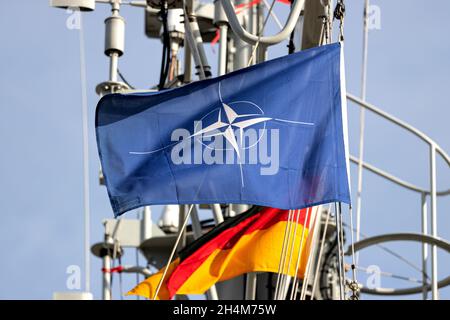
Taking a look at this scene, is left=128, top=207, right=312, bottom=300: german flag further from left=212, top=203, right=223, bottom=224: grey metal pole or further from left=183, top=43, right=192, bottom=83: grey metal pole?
left=183, top=43, right=192, bottom=83: grey metal pole

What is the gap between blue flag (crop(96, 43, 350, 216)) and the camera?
12164 mm

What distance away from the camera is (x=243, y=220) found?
16.5m

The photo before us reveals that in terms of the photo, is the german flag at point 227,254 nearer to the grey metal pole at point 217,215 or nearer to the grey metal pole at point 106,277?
the grey metal pole at point 217,215

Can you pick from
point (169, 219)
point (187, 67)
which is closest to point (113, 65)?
point (187, 67)

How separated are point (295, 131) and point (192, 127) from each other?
0.99 metres

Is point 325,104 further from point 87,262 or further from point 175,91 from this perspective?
point 87,262

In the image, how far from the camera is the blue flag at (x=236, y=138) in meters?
12.2

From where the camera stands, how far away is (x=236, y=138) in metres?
12.6

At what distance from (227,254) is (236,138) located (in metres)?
3.96

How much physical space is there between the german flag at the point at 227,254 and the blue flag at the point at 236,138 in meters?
3.44

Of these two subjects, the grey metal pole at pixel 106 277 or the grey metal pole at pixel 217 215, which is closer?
the grey metal pole at pixel 217 215

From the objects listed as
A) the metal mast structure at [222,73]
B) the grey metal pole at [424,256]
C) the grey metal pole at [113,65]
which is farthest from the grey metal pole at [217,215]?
the grey metal pole at [424,256]

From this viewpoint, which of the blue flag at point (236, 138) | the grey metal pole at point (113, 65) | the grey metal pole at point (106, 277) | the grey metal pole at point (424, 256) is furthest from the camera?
the grey metal pole at point (106, 277)
